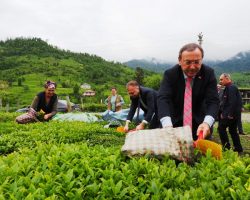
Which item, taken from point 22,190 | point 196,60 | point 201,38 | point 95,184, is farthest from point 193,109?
point 201,38

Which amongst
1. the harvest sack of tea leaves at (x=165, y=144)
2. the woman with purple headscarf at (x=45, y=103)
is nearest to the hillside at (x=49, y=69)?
the woman with purple headscarf at (x=45, y=103)

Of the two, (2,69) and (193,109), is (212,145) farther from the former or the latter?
(2,69)

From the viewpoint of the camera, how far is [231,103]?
957cm

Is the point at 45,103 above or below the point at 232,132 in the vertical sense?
above

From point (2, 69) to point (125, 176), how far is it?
316 ft

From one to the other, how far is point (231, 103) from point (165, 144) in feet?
20.8

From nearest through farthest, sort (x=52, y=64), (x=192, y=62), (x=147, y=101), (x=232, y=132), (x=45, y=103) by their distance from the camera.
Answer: (x=192, y=62), (x=147, y=101), (x=232, y=132), (x=45, y=103), (x=52, y=64)

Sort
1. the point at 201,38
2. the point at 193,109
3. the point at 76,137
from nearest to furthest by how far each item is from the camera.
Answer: the point at 193,109 → the point at 76,137 → the point at 201,38

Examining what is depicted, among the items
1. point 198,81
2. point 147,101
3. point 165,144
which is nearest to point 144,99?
point 147,101

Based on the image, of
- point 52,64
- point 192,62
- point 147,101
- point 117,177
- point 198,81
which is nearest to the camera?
point 117,177

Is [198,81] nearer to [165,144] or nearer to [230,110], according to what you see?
[165,144]

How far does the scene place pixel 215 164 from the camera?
147 inches

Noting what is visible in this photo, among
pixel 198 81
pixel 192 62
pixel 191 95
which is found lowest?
pixel 191 95

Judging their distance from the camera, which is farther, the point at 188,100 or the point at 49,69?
the point at 49,69
